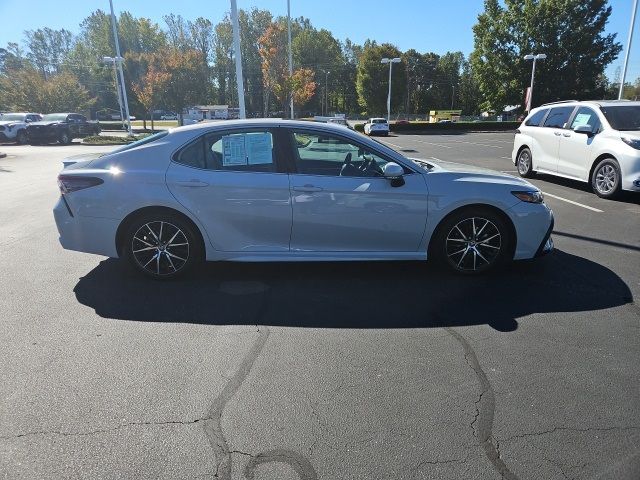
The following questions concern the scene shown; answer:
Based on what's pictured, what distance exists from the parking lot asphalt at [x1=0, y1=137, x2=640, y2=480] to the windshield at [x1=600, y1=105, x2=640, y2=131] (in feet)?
15.6

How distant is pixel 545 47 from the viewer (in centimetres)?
5000

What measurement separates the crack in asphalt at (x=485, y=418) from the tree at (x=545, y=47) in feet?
177

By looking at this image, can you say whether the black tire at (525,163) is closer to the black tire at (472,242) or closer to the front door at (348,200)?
the black tire at (472,242)

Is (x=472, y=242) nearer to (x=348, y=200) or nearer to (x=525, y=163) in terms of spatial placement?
(x=348, y=200)

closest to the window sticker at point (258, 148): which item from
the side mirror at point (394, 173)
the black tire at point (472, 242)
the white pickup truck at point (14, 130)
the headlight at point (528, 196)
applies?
the side mirror at point (394, 173)

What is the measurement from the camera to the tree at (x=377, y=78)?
71.2m

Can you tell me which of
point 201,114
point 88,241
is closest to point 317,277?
point 88,241

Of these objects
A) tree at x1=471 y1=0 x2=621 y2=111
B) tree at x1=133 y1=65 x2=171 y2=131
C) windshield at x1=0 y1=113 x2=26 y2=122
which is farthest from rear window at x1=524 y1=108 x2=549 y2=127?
tree at x1=471 y1=0 x2=621 y2=111

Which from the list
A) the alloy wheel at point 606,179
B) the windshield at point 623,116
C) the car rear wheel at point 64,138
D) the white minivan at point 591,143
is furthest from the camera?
the car rear wheel at point 64,138

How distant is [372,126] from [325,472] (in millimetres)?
38408

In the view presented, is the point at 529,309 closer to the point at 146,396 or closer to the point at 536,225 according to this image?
the point at 536,225

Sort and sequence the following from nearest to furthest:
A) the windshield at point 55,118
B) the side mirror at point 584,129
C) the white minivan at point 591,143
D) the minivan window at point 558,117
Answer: the white minivan at point 591,143 → the side mirror at point 584,129 → the minivan window at point 558,117 → the windshield at point 55,118

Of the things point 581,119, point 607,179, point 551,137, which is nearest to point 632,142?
point 607,179

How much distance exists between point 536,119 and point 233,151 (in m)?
8.69
